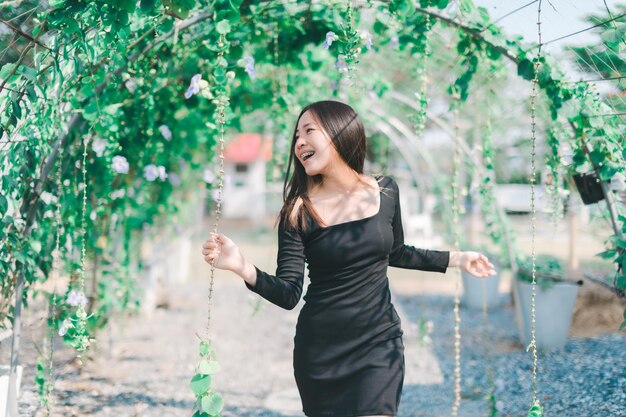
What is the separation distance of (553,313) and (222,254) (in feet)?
11.8

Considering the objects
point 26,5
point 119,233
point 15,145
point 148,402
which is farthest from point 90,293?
point 26,5

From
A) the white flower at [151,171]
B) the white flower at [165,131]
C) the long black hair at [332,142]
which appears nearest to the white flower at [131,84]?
the white flower at [165,131]

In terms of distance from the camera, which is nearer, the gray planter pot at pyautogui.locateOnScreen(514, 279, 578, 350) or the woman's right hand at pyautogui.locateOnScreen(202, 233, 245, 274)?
the woman's right hand at pyautogui.locateOnScreen(202, 233, 245, 274)

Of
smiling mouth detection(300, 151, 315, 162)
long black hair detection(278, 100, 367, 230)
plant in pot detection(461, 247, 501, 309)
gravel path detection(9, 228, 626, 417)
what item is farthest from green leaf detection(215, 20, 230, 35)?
plant in pot detection(461, 247, 501, 309)

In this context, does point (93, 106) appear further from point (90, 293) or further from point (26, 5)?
point (90, 293)

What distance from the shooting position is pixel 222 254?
190 cm

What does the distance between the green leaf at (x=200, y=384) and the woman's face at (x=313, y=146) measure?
2.34 feet

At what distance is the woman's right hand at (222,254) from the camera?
1.87 metres

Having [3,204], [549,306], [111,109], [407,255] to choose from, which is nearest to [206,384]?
[407,255]

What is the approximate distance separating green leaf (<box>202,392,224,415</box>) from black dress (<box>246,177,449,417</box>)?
0.26 m

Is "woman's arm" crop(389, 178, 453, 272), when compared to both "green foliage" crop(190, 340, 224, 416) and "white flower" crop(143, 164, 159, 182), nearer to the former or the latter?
"green foliage" crop(190, 340, 224, 416)

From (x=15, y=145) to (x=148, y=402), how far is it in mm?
1940

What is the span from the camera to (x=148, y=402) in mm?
3830

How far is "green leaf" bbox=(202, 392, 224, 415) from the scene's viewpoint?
1.97 m
